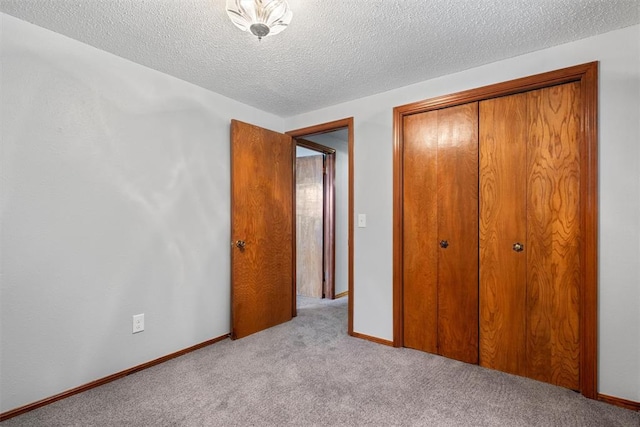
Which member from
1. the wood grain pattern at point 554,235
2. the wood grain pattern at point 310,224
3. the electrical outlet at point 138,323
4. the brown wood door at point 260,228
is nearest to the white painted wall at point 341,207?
the wood grain pattern at point 310,224

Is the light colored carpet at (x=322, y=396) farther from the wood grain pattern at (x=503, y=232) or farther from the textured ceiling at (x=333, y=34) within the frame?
the textured ceiling at (x=333, y=34)

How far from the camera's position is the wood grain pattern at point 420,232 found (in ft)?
8.35

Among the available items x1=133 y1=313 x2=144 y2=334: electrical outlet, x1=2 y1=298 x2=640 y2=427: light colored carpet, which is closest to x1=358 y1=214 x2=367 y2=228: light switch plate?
x1=2 y1=298 x2=640 y2=427: light colored carpet

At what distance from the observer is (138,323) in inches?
89.4

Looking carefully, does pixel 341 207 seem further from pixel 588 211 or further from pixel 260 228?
pixel 588 211

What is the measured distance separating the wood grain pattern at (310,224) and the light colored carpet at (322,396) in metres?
1.81

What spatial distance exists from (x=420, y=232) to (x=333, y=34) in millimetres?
1594

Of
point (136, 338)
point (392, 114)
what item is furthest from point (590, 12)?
point (136, 338)

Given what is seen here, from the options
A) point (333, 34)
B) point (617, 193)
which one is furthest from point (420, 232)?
point (333, 34)

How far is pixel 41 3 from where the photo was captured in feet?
5.37

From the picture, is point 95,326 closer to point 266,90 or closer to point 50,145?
point 50,145

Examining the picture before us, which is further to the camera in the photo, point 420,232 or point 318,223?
point 318,223

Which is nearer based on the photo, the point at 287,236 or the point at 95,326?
the point at 95,326

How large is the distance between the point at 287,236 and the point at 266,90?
1442 mm
